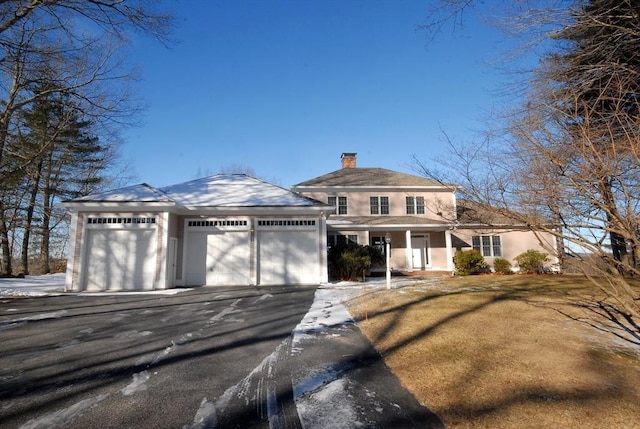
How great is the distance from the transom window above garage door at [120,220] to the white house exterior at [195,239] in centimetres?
4

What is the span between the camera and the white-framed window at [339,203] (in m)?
20.3

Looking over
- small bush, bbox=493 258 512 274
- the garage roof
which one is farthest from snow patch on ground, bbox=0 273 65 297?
small bush, bbox=493 258 512 274

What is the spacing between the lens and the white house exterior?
12.6 metres

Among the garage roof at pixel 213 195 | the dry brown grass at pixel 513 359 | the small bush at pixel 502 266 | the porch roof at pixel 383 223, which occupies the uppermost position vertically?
the garage roof at pixel 213 195

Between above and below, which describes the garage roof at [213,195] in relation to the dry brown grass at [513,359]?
above

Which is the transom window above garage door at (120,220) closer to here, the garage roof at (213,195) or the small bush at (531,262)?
the garage roof at (213,195)

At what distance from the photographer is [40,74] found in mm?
11383

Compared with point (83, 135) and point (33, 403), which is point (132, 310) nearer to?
point (33, 403)

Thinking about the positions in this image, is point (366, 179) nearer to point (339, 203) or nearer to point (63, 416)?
point (339, 203)

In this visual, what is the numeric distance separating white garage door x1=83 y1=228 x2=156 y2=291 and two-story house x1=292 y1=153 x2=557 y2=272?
29.6ft

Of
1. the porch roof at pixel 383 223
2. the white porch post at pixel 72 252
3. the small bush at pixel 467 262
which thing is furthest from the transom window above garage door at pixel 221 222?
the small bush at pixel 467 262

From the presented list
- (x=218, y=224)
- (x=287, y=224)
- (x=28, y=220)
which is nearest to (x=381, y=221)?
(x=287, y=224)

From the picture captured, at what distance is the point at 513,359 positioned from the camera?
169 inches

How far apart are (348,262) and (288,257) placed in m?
2.59
